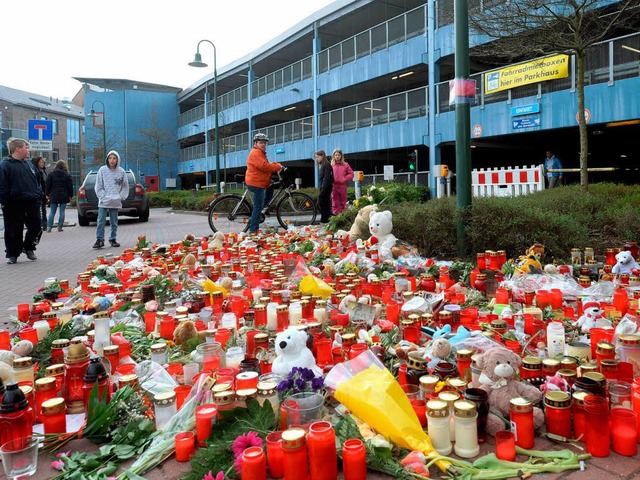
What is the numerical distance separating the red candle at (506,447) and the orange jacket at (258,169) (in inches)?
298

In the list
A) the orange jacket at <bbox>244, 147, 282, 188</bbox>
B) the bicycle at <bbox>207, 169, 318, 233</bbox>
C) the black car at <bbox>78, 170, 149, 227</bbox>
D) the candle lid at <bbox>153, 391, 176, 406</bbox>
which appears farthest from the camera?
the black car at <bbox>78, 170, 149, 227</bbox>

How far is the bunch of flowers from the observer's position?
2.23m

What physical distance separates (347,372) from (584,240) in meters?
4.55

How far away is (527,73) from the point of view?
51.3 feet

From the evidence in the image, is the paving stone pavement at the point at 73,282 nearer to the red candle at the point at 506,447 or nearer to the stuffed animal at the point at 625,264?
the red candle at the point at 506,447

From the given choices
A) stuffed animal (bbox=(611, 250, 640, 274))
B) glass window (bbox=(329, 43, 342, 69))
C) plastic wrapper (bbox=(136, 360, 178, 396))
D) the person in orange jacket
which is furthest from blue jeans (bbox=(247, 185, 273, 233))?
glass window (bbox=(329, 43, 342, 69))

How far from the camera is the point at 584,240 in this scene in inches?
225

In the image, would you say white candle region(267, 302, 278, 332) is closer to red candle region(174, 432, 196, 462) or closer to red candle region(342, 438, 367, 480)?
red candle region(174, 432, 196, 462)

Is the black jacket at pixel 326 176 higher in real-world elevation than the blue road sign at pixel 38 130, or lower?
lower

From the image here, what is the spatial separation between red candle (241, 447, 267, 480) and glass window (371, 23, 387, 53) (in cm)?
2237

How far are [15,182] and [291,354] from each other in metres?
7.07

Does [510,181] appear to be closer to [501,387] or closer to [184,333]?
[184,333]

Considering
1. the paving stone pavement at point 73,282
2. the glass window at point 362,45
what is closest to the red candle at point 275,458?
the paving stone pavement at point 73,282

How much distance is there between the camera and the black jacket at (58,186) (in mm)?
13391
